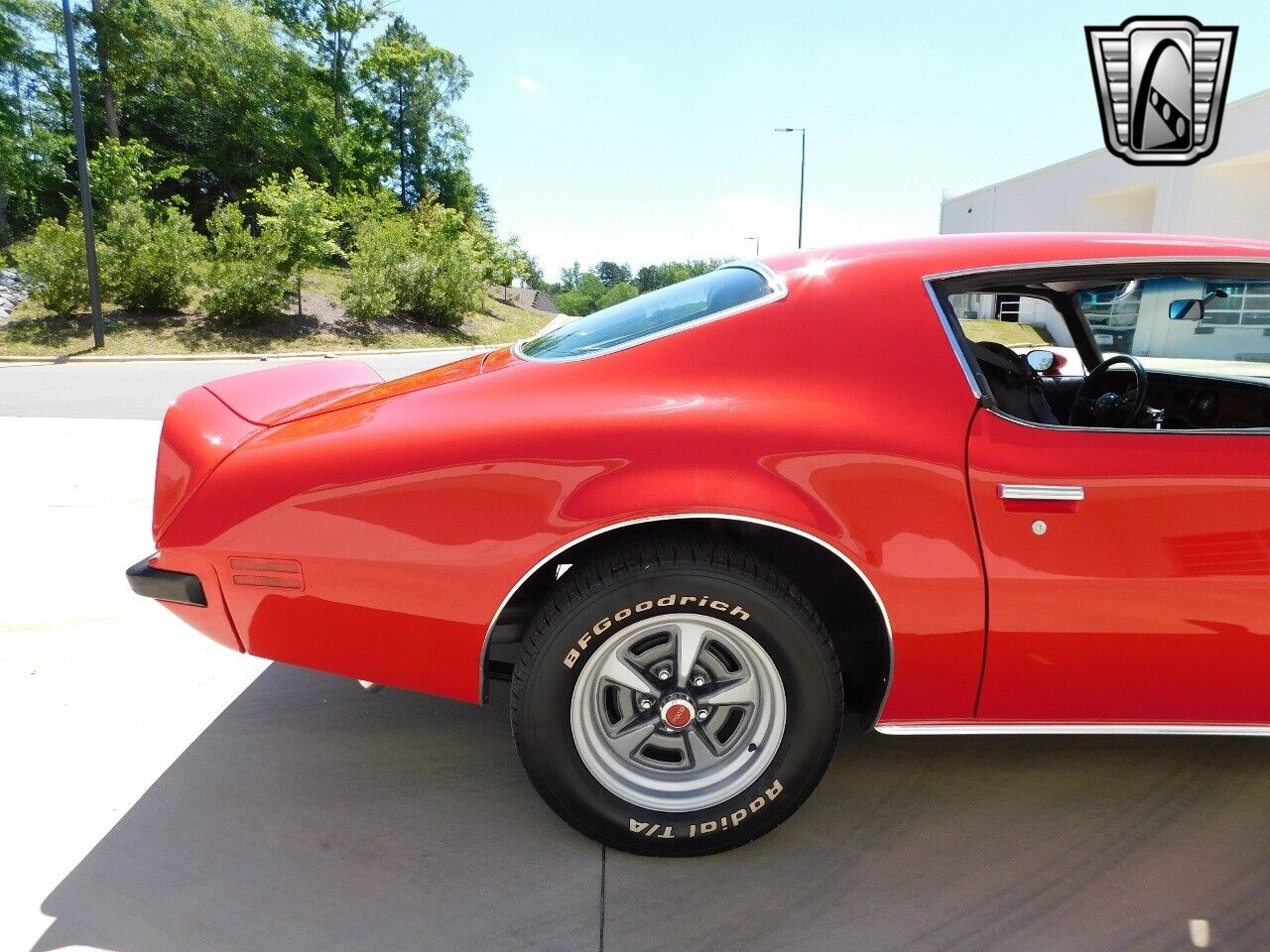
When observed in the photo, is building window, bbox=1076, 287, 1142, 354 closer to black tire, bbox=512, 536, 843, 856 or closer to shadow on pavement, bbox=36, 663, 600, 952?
black tire, bbox=512, 536, 843, 856

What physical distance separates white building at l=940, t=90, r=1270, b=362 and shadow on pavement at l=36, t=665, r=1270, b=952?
4.11 ft

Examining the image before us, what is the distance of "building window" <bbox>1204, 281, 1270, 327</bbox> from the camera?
7.67 ft

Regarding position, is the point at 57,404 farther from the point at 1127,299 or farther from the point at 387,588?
the point at 1127,299

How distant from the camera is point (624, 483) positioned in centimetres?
194

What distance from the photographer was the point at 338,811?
232 centimetres

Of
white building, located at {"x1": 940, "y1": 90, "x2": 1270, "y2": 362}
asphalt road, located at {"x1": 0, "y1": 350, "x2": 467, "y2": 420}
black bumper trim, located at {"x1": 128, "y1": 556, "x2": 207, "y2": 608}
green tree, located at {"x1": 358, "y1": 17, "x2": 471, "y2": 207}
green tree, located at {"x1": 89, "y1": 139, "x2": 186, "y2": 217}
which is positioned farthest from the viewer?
green tree, located at {"x1": 358, "y1": 17, "x2": 471, "y2": 207}

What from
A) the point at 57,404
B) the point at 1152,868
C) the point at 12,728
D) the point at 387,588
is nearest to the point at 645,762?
the point at 387,588

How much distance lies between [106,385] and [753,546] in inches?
484

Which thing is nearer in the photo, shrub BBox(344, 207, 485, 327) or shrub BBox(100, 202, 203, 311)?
shrub BBox(100, 202, 203, 311)

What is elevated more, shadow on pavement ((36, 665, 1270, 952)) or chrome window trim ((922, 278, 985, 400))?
chrome window trim ((922, 278, 985, 400))

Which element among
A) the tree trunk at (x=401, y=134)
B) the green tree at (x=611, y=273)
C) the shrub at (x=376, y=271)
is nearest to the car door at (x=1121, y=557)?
the shrub at (x=376, y=271)

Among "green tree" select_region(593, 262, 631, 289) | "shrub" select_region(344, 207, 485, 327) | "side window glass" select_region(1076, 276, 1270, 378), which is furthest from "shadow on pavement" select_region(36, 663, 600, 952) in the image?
"green tree" select_region(593, 262, 631, 289)

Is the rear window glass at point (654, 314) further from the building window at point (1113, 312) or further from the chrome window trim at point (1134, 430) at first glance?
the building window at point (1113, 312)

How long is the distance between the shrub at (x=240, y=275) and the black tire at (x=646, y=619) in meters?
20.5
